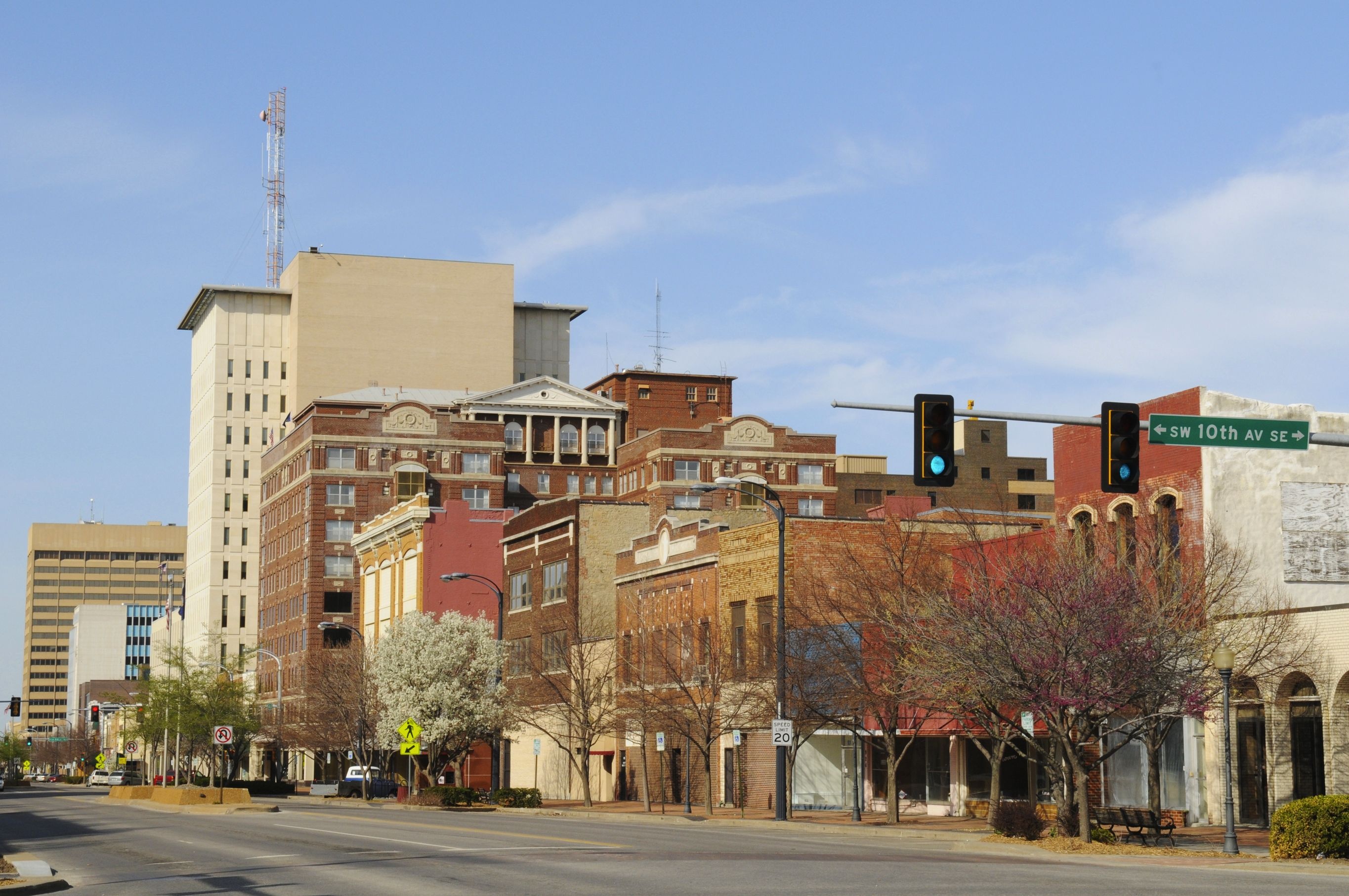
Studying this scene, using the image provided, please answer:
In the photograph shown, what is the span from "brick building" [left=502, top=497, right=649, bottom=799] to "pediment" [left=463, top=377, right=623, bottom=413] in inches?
2234

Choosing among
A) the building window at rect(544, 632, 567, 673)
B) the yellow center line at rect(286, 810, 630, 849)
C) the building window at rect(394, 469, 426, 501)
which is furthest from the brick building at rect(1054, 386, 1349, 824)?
the building window at rect(394, 469, 426, 501)

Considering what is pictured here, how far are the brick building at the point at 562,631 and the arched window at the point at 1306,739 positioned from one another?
102 ft

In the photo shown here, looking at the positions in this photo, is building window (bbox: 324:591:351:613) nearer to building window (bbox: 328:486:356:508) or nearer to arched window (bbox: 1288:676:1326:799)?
building window (bbox: 328:486:356:508)

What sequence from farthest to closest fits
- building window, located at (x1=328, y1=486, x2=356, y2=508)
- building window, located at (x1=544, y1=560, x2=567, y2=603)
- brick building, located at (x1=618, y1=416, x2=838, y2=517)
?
building window, located at (x1=328, y1=486, x2=356, y2=508)
brick building, located at (x1=618, y1=416, x2=838, y2=517)
building window, located at (x1=544, y1=560, x2=567, y2=603)

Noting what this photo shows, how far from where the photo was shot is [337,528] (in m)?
134

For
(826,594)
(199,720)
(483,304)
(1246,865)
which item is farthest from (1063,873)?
(483,304)

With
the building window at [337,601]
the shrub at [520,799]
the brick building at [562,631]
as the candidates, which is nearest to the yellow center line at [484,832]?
the shrub at [520,799]

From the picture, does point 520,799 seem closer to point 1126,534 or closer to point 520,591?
point 520,591

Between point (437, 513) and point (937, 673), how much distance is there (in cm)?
6637

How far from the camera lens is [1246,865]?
95.3ft

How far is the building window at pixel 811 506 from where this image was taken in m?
130

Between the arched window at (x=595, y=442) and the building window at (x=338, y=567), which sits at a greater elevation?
the arched window at (x=595, y=442)

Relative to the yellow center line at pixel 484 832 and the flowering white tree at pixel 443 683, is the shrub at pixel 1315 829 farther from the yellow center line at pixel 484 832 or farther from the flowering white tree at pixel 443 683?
the flowering white tree at pixel 443 683

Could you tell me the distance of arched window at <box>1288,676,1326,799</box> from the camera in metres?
40.0
